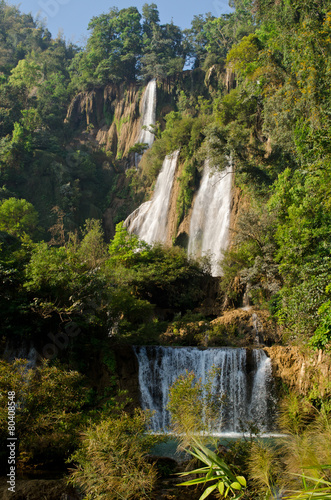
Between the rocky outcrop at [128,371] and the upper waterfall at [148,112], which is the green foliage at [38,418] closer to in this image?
the rocky outcrop at [128,371]

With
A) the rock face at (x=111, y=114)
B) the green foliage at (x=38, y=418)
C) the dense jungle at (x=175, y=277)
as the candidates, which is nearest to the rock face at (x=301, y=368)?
the dense jungle at (x=175, y=277)

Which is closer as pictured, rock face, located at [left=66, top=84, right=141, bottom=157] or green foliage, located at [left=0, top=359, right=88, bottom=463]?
green foliage, located at [left=0, top=359, right=88, bottom=463]

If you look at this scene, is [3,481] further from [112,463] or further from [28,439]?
[112,463]

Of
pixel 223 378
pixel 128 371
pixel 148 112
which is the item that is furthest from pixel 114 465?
pixel 148 112

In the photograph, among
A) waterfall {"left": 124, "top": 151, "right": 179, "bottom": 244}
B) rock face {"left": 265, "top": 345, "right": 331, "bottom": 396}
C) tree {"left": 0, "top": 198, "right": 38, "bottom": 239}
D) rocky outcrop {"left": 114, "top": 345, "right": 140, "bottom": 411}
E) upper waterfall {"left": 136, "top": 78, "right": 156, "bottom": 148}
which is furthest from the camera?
upper waterfall {"left": 136, "top": 78, "right": 156, "bottom": 148}

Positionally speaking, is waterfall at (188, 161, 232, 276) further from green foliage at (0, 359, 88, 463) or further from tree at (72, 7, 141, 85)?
tree at (72, 7, 141, 85)

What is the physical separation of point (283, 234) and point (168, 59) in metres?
42.0

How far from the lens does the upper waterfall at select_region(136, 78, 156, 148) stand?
49562mm

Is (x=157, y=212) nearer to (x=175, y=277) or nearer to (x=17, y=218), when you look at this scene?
(x=17, y=218)

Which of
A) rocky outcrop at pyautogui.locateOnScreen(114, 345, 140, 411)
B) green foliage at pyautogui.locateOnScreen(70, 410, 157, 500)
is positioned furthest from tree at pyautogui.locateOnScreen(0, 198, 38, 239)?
green foliage at pyautogui.locateOnScreen(70, 410, 157, 500)

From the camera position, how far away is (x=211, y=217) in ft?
99.8

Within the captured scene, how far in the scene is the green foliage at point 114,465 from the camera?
696 centimetres

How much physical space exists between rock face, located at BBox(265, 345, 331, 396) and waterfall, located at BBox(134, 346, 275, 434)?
427 millimetres

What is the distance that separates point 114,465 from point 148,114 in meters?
48.1
